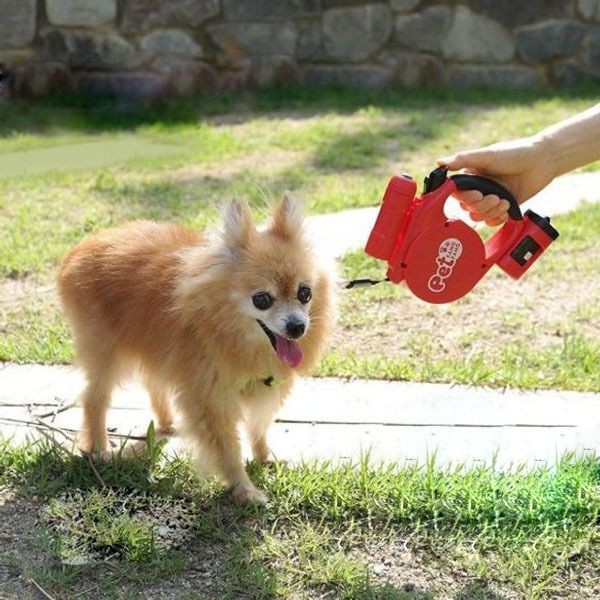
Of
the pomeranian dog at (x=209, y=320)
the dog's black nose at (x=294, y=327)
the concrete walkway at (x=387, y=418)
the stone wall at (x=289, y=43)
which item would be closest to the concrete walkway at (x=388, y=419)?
the concrete walkway at (x=387, y=418)

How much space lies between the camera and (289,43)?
30.2ft

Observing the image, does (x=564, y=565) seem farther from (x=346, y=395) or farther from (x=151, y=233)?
(x=151, y=233)

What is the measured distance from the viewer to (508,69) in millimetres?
9633

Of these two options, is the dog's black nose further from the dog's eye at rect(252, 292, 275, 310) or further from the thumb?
the thumb

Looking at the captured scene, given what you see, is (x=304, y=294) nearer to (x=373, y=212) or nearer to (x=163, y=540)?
(x=163, y=540)

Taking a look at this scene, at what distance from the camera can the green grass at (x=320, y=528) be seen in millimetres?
3051

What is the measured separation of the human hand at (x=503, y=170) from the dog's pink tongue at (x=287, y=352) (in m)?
0.76

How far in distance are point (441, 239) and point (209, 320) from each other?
84 centimetres

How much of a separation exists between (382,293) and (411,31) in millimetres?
4744

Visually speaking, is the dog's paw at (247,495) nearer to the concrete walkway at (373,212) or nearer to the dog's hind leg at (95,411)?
the dog's hind leg at (95,411)

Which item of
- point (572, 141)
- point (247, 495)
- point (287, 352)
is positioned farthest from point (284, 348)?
point (572, 141)

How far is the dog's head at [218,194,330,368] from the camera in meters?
3.27

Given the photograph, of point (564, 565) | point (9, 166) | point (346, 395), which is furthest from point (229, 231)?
point (9, 166)

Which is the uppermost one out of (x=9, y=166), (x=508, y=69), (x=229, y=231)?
(x=229, y=231)
